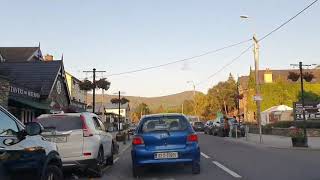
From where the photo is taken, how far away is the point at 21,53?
5134 centimetres

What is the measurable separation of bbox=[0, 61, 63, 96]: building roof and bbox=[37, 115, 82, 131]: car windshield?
21.5m

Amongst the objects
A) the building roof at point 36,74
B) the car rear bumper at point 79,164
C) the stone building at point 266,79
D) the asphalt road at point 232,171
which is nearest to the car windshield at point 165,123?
A: the asphalt road at point 232,171

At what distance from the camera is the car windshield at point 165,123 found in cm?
1387

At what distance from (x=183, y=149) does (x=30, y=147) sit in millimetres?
6712

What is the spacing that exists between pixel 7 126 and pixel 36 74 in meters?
30.8

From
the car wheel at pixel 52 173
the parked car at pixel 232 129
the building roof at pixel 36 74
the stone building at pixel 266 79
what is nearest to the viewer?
the car wheel at pixel 52 173

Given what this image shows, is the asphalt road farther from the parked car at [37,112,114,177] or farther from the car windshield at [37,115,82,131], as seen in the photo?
the car windshield at [37,115,82,131]

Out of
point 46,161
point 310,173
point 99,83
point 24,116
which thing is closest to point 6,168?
point 46,161

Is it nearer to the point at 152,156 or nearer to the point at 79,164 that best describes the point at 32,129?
the point at 79,164

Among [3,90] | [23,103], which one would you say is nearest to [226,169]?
[3,90]

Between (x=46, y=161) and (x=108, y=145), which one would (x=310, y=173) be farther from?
(x=46, y=161)

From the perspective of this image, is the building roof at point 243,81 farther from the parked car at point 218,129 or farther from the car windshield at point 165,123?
the car windshield at point 165,123

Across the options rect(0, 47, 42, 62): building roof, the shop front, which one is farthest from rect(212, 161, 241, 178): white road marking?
rect(0, 47, 42, 62): building roof

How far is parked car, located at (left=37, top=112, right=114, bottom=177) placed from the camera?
43.1ft
